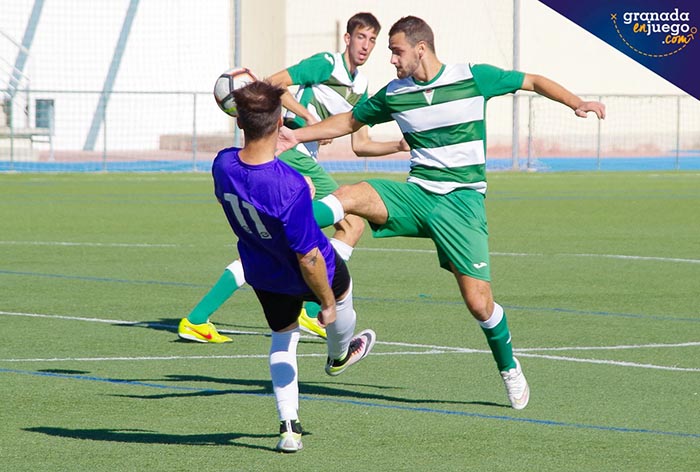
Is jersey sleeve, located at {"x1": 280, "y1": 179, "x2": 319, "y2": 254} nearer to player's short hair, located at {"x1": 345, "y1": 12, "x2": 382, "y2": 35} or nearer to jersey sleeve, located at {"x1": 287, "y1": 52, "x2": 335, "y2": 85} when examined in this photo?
player's short hair, located at {"x1": 345, "y1": 12, "x2": 382, "y2": 35}

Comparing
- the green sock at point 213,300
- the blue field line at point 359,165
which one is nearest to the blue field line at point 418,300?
the green sock at point 213,300

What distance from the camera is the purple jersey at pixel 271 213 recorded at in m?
6.29

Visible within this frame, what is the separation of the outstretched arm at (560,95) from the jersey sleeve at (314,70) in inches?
126

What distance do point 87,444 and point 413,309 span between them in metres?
5.46

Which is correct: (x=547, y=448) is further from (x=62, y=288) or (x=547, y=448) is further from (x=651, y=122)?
(x=651, y=122)

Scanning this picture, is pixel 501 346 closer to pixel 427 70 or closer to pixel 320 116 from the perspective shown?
pixel 427 70

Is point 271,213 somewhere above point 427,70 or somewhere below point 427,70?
below

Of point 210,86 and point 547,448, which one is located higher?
point 210,86

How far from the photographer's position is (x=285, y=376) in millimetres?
6613

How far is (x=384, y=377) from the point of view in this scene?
859 cm

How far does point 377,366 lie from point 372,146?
1.94 metres

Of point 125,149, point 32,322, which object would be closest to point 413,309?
point 32,322

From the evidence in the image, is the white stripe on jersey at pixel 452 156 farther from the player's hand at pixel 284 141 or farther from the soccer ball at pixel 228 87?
the soccer ball at pixel 228 87

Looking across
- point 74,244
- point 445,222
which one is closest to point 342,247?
point 445,222
